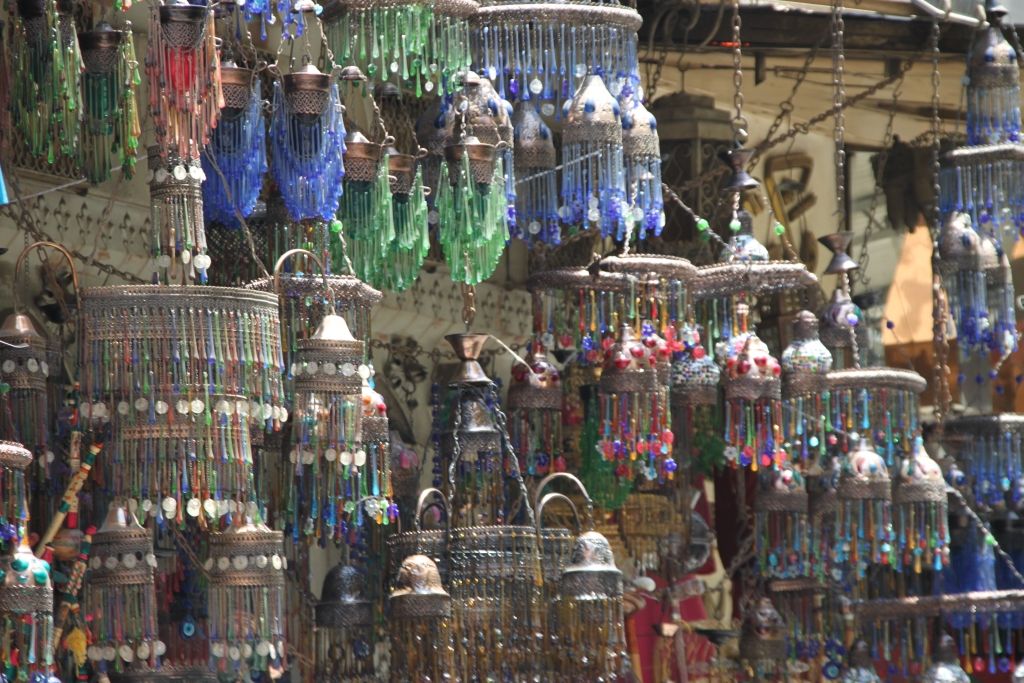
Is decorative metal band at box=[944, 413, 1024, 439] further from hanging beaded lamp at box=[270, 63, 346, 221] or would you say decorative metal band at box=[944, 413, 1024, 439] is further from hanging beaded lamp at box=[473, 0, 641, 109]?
hanging beaded lamp at box=[270, 63, 346, 221]

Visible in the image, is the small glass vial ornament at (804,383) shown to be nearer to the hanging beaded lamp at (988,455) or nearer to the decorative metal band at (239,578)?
the hanging beaded lamp at (988,455)

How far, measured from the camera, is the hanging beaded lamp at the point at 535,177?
10.7 meters

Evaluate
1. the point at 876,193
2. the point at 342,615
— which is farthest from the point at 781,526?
the point at 876,193

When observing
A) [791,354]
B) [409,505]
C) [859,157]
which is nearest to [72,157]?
[409,505]

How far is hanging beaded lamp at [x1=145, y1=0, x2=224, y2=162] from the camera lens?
28.4ft

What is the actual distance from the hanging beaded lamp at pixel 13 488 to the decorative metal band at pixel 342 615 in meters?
2.19

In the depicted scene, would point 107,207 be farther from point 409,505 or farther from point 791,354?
point 791,354

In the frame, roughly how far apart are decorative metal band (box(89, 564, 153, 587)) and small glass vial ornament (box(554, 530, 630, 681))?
181 centimetres

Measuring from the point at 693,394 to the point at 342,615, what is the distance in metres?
1.89

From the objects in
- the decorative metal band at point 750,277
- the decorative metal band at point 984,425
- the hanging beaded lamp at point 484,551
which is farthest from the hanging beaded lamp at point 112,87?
the decorative metal band at point 984,425

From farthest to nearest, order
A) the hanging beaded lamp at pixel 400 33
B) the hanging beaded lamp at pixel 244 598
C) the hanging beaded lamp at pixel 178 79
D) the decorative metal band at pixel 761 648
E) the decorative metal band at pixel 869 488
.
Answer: the decorative metal band at pixel 761 648, the decorative metal band at pixel 869 488, the hanging beaded lamp at pixel 400 33, the hanging beaded lamp at pixel 244 598, the hanging beaded lamp at pixel 178 79

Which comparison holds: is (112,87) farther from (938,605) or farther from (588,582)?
(938,605)

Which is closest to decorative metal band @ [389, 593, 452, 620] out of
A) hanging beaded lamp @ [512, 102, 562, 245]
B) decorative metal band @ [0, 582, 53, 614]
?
hanging beaded lamp @ [512, 102, 562, 245]

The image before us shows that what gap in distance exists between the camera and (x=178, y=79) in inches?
341
